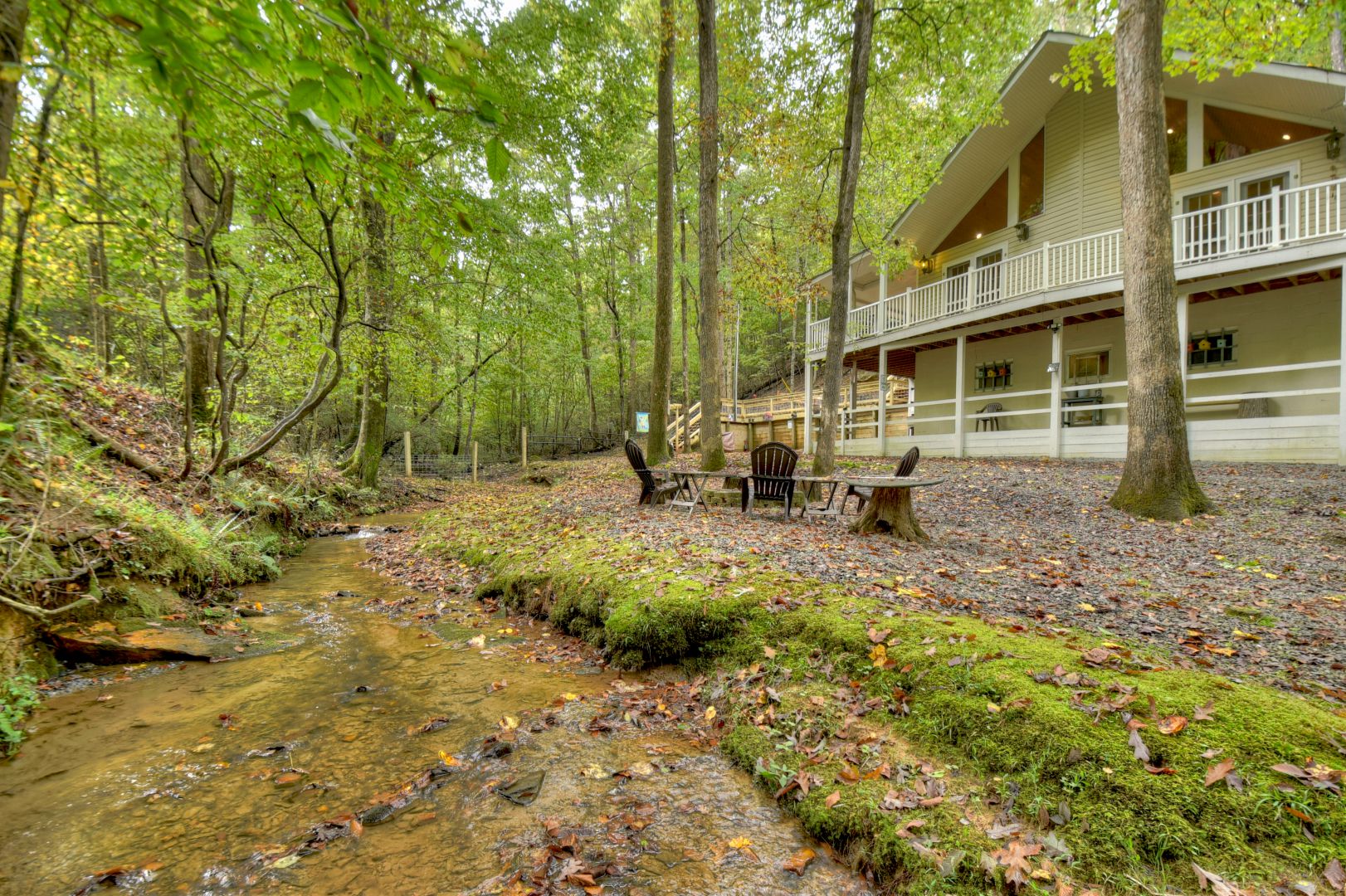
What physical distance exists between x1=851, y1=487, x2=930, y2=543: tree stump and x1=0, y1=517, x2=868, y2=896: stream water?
12.9ft

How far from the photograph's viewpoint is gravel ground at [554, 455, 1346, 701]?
3.55m

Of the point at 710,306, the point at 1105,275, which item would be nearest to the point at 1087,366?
the point at 1105,275

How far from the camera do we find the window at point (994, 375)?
16.1 meters

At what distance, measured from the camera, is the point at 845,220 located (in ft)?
29.8

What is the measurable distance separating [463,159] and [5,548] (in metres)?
15.3

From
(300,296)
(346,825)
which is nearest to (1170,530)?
(346,825)

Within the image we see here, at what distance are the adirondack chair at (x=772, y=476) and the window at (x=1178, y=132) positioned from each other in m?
12.7

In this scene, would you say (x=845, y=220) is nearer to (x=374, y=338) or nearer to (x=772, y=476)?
(x=772, y=476)

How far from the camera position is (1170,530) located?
6488 millimetres

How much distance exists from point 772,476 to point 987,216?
46.0ft

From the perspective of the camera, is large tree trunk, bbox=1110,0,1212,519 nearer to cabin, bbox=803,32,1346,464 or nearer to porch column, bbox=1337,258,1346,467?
cabin, bbox=803,32,1346,464

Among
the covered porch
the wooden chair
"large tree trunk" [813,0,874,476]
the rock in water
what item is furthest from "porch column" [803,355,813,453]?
the rock in water

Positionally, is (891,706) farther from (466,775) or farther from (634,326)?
(634,326)

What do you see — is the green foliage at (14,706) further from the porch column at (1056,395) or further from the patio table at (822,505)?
the porch column at (1056,395)
